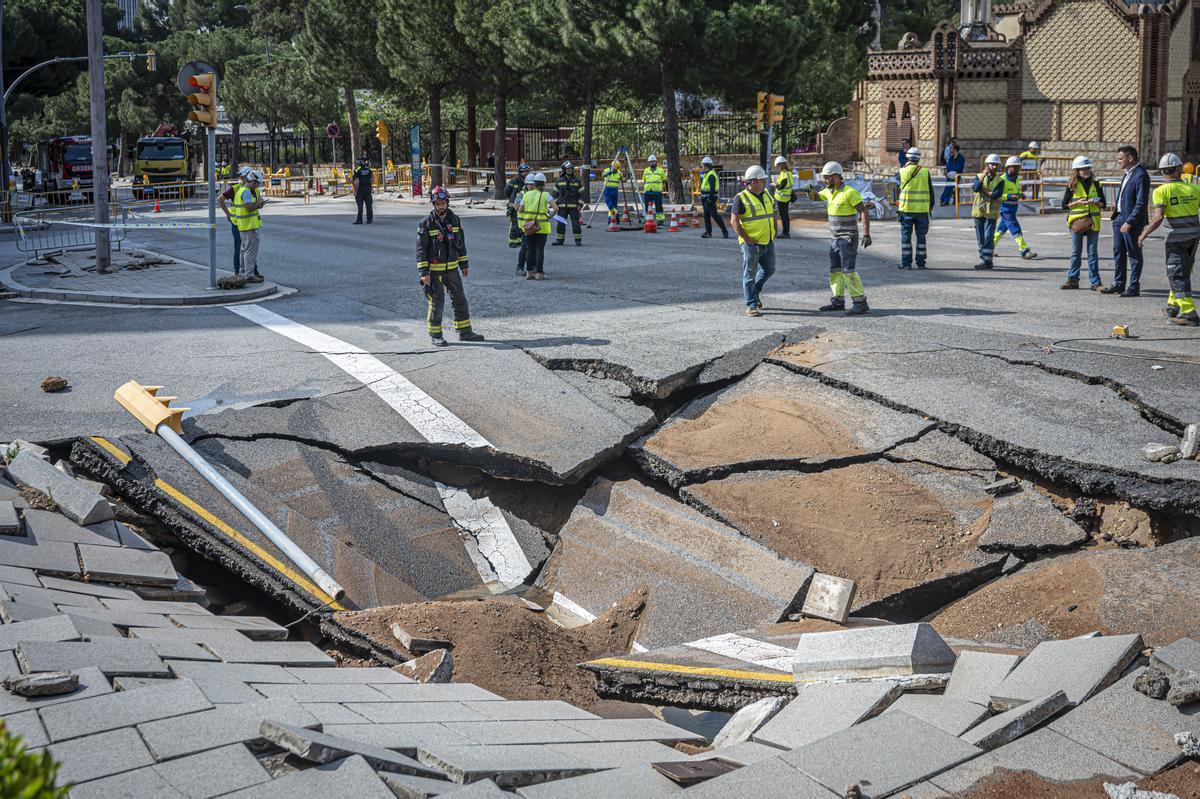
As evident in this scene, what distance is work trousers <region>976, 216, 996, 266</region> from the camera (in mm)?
17609

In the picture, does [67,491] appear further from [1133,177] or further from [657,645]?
[1133,177]

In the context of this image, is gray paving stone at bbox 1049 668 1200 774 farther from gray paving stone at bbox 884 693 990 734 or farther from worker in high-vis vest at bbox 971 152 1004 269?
worker in high-vis vest at bbox 971 152 1004 269

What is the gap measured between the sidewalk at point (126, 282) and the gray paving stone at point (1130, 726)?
1391 centimetres

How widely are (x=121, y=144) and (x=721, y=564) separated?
8207cm

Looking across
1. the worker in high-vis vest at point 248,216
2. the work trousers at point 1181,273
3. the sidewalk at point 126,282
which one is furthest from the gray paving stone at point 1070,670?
the worker in high-vis vest at point 248,216

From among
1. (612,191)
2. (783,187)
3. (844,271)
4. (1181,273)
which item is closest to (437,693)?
(844,271)

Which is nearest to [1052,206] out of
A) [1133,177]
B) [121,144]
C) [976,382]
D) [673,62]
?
[673,62]

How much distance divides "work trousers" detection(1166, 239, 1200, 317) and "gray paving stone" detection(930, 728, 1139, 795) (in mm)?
9103

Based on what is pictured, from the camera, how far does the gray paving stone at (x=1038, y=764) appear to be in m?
4.50

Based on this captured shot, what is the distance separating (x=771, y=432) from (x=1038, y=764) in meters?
4.89

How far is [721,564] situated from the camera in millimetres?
7902

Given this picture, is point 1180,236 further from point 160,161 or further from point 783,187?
point 160,161

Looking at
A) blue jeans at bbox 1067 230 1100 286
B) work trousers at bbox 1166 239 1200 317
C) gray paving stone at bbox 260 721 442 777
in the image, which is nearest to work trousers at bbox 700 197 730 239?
blue jeans at bbox 1067 230 1100 286

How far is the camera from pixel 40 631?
5.12 m
